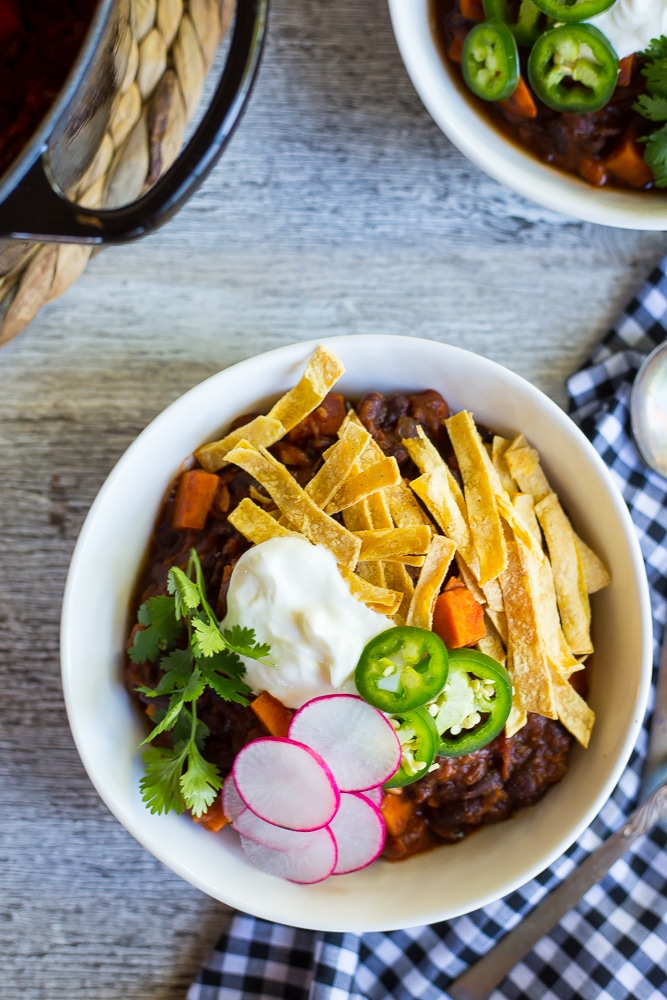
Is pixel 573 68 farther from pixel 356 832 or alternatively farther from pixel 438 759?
pixel 356 832

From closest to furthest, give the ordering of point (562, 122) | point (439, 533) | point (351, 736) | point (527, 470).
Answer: point (351, 736), point (439, 533), point (527, 470), point (562, 122)

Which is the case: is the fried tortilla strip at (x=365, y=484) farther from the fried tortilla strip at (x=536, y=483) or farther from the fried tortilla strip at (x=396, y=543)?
the fried tortilla strip at (x=536, y=483)

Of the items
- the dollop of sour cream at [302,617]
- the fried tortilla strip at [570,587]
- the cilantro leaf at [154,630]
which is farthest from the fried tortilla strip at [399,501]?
the cilantro leaf at [154,630]

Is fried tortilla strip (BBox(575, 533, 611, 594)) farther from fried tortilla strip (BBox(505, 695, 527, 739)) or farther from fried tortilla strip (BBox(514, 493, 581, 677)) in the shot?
fried tortilla strip (BBox(505, 695, 527, 739))

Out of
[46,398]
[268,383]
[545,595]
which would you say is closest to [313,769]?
[545,595]

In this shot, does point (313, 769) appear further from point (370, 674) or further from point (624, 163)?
point (624, 163)

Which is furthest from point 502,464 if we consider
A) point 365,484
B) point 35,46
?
point 35,46

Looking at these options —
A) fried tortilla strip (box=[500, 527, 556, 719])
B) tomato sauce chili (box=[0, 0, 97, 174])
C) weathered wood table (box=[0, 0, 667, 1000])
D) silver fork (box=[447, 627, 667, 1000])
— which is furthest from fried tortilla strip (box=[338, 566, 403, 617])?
tomato sauce chili (box=[0, 0, 97, 174])
